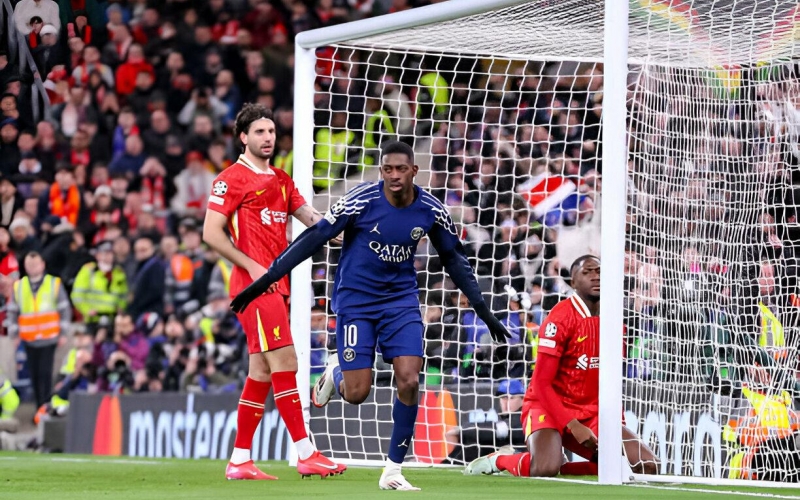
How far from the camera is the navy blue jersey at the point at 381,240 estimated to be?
248 inches

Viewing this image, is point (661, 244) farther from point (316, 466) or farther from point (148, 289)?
point (148, 289)

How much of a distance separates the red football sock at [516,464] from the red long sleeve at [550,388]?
28 centimetres

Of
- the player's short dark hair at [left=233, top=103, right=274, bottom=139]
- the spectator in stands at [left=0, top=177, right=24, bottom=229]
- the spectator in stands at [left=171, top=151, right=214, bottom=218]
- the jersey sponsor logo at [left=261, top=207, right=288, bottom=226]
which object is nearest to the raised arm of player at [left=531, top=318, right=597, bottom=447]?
the jersey sponsor logo at [left=261, top=207, right=288, bottom=226]

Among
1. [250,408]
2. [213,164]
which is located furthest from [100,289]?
[250,408]

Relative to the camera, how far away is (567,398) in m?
7.55

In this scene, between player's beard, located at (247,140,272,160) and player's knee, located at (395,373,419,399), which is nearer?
player's knee, located at (395,373,419,399)

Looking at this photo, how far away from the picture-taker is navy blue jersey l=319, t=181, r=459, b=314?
6309 millimetres

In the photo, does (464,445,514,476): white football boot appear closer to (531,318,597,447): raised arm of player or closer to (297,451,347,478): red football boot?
(531,318,597,447): raised arm of player

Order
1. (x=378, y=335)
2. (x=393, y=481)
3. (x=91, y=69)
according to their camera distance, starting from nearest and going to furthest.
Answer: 1. (x=393, y=481)
2. (x=378, y=335)
3. (x=91, y=69)

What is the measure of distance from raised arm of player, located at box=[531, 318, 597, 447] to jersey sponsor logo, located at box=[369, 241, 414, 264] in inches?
51.7

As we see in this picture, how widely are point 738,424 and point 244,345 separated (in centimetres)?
551

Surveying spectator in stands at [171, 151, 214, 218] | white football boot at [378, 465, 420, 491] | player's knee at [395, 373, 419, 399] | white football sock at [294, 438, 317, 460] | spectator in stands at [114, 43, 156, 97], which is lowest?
white football boot at [378, 465, 420, 491]

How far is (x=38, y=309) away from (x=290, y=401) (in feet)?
21.6

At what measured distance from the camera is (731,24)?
7793 millimetres
